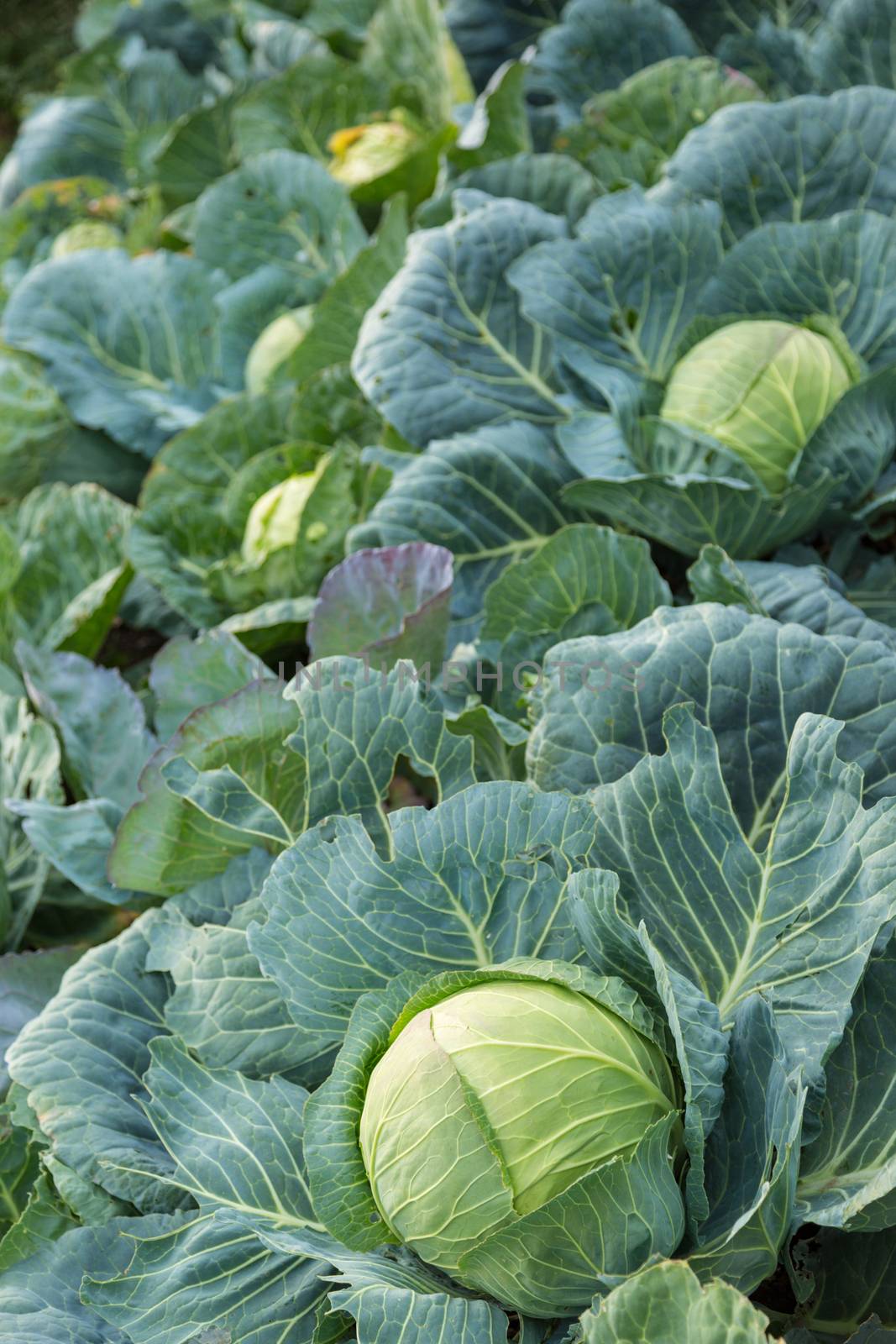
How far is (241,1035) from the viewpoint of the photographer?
1492mm

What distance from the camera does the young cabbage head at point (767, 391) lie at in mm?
1997

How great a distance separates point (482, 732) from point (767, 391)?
81 centimetres

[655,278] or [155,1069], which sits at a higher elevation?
[655,278]

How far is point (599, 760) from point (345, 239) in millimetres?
2136

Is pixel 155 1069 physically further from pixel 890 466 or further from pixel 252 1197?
pixel 890 466

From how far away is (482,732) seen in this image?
5.61 ft

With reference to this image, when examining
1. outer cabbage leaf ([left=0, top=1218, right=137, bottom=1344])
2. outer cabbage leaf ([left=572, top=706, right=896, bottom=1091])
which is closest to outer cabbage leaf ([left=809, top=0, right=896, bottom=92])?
outer cabbage leaf ([left=572, top=706, right=896, bottom=1091])

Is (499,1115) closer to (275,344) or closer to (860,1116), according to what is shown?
(860,1116)

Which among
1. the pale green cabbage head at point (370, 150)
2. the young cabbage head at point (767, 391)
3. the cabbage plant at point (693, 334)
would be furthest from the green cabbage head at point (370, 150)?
the young cabbage head at point (767, 391)

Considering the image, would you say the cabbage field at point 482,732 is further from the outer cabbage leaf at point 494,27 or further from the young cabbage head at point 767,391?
the outer cabbage leaf at point 494,27

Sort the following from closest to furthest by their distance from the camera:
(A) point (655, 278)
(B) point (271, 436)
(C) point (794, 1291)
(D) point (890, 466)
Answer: (C) point (794, 1291)
(D) point (890, 466)
(A) point (655, 278)
(B) point (271, 436)

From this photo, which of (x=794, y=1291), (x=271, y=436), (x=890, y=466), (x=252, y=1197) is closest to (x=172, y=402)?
(x=271, y=436)

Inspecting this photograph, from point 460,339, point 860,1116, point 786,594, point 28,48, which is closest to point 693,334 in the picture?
point 460,339

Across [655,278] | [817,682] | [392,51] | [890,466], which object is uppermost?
[392,51]
